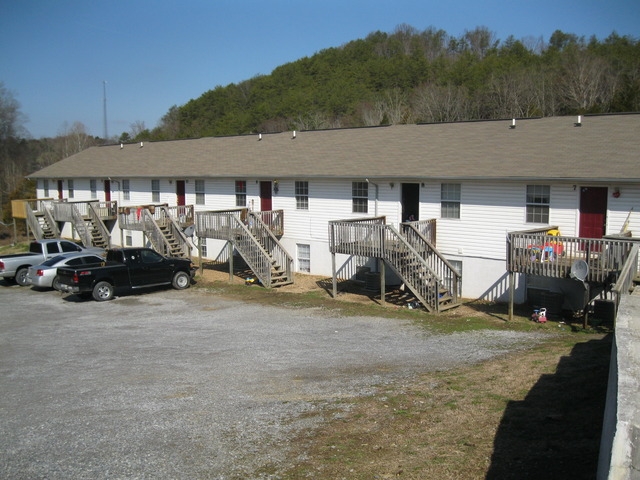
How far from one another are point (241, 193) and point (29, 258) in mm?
9794

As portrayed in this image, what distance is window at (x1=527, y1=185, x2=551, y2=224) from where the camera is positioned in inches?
754

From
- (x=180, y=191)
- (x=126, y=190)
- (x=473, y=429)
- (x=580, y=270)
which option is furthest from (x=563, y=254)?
(x=126, y=190)

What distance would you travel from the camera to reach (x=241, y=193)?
28734mm

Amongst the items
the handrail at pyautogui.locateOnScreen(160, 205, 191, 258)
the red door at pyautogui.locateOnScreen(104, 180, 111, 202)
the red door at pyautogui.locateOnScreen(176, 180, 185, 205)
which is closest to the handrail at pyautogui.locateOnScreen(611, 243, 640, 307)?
the handrail at pyautogui.locateOnScreen(160, 205, 191, 258)

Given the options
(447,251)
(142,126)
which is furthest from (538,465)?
(142,126)

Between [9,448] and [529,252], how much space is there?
13.5 m

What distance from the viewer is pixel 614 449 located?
5246 millimetres

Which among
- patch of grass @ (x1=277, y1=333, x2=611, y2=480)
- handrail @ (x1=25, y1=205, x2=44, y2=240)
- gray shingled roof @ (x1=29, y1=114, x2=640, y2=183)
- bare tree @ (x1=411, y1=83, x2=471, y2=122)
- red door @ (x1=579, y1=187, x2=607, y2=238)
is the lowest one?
patch of grass @ (x1=277, y1=333, x2=611, y2=480)

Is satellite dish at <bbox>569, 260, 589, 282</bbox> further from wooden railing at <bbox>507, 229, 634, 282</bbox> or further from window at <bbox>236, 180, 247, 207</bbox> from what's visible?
window at <bbox>236, 180, 247, 207</bbox>

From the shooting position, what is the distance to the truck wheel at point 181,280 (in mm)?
24220

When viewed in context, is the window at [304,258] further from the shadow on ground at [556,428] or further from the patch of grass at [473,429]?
the shadow on ground at [556,428]

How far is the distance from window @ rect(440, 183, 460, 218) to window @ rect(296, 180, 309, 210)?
6609 mm

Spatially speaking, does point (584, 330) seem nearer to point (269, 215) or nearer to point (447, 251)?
point (447, 251)

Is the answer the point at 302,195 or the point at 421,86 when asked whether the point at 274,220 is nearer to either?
the point at 302,195
